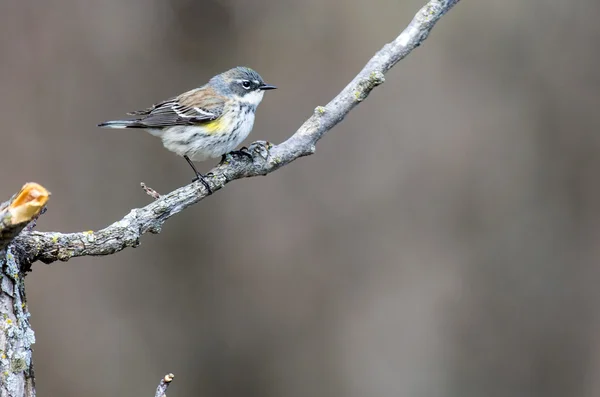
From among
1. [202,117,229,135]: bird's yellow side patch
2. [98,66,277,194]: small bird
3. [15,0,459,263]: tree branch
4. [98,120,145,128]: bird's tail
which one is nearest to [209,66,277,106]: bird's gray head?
[98,66,277,194]: small bird

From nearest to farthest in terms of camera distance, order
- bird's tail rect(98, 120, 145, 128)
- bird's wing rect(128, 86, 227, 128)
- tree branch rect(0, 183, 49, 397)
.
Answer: tree branch rect(0, 183, 49, 397), bird's tail rect(98, 120, 145, 128), bird's wing rect(128, 86, 227, 128)

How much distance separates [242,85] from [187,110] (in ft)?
1.40

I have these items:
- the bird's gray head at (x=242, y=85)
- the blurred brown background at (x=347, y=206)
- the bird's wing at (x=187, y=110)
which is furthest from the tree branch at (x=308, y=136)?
the blurred brown background at (x=347, y=206)

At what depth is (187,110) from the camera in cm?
429

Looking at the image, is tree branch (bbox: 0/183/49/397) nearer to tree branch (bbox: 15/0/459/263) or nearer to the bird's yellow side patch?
tree branch (bbox: 15/0/459/263)

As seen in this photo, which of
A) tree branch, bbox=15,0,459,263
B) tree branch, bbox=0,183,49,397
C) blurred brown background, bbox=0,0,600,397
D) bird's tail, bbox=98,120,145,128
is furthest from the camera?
blurred brown background, bbox=0,0,600,397

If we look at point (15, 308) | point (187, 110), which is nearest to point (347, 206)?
point (187, 110)

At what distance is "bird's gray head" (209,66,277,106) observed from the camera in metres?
4.45

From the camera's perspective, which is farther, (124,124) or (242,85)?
(242,85)

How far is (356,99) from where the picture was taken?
3.25 metres

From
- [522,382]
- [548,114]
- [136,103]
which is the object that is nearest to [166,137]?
[136,103]

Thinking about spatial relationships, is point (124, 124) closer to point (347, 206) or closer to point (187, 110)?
point (187, 110)

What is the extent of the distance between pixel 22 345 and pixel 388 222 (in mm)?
Result: 4473

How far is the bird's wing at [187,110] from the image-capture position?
4.18m
